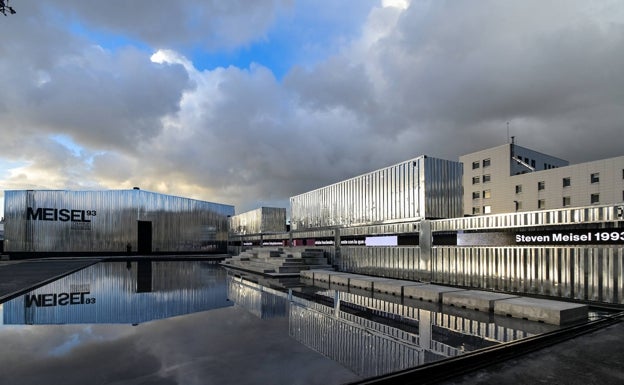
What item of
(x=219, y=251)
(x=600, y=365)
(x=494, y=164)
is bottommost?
(x=219, y=251)

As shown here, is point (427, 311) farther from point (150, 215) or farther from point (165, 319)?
point (150, 215)

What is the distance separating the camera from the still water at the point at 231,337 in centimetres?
530

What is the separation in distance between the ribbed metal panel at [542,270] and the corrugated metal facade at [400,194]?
2646 millimetres

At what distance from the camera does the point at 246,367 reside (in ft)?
18.1

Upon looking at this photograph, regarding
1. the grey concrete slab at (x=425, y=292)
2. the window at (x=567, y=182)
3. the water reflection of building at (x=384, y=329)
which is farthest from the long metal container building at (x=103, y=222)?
the window at (x=567, y=182)

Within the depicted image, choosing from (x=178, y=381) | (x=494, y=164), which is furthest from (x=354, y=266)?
(x=494, y=164)

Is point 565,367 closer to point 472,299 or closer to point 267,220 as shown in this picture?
point 472,299

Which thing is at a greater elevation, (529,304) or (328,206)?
(328,206)

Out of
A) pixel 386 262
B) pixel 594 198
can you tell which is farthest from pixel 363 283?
pixel 594 198

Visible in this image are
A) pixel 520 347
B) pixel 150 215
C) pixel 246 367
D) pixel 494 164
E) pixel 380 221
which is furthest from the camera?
pixel 494 164

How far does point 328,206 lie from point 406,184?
8322 millimetres

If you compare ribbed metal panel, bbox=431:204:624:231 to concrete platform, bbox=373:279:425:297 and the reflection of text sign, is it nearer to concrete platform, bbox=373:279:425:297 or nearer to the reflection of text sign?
concrete platform, bbox=373:279:425:297

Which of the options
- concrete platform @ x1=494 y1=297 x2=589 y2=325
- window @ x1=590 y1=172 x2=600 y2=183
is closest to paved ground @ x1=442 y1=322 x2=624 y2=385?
concrete platform @ x1=494 y1=297 x2=589 y2=325

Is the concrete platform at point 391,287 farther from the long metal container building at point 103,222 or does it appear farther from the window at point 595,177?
the window at point 595,177
